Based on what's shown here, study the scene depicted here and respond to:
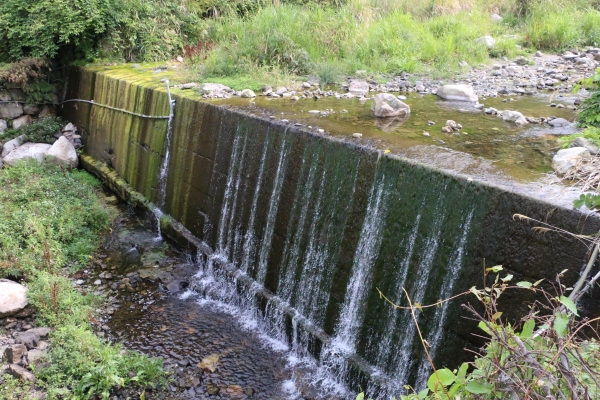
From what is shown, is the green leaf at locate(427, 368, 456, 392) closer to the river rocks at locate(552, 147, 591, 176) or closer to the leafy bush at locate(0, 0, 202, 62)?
the river rocks at locate(552, 147, 591, 176)

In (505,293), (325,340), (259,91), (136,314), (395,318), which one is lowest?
(136,314)

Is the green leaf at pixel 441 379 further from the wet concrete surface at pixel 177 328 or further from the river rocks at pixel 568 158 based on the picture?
the wet concrete surface at pixel 177 328

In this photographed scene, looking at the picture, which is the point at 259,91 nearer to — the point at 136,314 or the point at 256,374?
the point at 136,314

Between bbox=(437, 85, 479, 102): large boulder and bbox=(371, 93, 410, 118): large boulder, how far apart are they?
1468 millimetres

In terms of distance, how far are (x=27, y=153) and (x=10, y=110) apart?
4.52 feet

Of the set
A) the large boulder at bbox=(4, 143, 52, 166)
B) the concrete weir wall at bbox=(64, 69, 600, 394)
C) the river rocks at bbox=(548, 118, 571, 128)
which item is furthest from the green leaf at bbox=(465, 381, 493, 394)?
the large boulder at bbox=(4, 143, 52, 166)

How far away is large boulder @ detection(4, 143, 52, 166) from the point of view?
25.9ft

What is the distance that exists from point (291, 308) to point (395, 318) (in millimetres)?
1234

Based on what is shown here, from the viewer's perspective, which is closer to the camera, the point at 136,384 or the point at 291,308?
the point at 136,384

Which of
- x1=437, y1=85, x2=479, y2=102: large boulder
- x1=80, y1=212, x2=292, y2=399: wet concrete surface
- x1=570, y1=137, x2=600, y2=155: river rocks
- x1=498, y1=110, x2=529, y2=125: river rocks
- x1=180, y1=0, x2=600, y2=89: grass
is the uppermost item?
x1=180, y1=0, x2=600, y2=89: grass

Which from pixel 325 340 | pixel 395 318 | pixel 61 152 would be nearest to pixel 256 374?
pixel 325 340

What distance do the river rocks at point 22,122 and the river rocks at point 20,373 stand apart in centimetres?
644

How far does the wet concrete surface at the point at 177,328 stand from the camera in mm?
4109

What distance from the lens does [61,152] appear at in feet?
27.3
